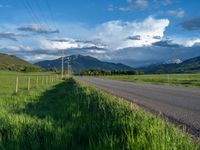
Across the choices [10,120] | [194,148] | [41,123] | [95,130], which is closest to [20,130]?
[41,123]

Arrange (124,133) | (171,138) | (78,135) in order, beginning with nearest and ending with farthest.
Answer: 1. (171,138)
2. (124,133)
3. (78,135)

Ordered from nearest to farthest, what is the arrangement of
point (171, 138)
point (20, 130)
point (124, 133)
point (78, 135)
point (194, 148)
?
point (194, 148)
point (171, 138)
point (124, 133)
point (78, 135)
point (20, 130)

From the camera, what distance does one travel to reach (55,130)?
8188mm

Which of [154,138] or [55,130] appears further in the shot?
[55,130]

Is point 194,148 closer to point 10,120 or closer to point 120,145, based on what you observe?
point 120,145

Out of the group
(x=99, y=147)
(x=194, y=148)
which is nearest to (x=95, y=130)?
(x=99, y=147)

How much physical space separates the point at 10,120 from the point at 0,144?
2656 mm

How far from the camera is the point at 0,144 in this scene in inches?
286

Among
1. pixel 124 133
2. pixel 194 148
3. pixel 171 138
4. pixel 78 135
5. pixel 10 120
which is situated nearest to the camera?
pixel 194 148

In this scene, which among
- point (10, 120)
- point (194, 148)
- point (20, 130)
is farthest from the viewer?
point (10, 120)

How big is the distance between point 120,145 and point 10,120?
474 centimetres

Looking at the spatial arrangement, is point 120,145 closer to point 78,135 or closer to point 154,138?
point 154,138

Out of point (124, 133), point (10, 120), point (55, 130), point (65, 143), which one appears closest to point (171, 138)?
point (124, 133)

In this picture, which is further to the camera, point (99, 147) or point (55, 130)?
point (55, 130)
